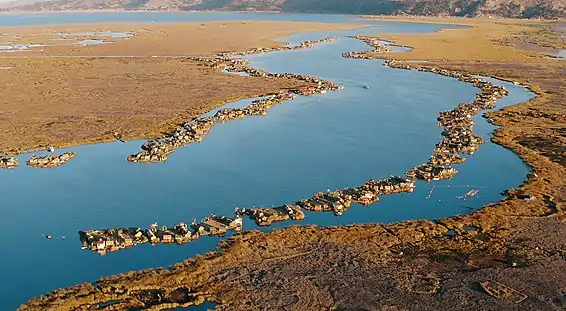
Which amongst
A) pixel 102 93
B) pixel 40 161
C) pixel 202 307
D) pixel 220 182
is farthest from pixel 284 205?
pixel 102 93

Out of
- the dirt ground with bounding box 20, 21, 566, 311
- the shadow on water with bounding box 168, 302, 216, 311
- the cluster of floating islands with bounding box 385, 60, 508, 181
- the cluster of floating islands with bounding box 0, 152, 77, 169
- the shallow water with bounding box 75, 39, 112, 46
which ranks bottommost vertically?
the shadow on water with bounding box 168, 302, 216, 311

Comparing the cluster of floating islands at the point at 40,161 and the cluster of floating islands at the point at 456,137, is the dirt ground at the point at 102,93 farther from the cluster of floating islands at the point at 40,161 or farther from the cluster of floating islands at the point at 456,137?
the cluster of floating islands at the point at 456,137

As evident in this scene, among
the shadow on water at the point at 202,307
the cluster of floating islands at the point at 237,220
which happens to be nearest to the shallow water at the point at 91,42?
the cluster of floating islands at the point at 237,220

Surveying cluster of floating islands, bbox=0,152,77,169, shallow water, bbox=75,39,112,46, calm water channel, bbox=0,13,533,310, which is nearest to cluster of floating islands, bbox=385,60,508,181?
calm water channel, bbox=0,13,533,310

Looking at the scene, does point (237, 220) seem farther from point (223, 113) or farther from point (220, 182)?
point (223, 113)

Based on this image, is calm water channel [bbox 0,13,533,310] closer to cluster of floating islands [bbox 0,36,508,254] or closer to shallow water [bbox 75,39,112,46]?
cluster of floating islands [bbox 0,36,508,254]
